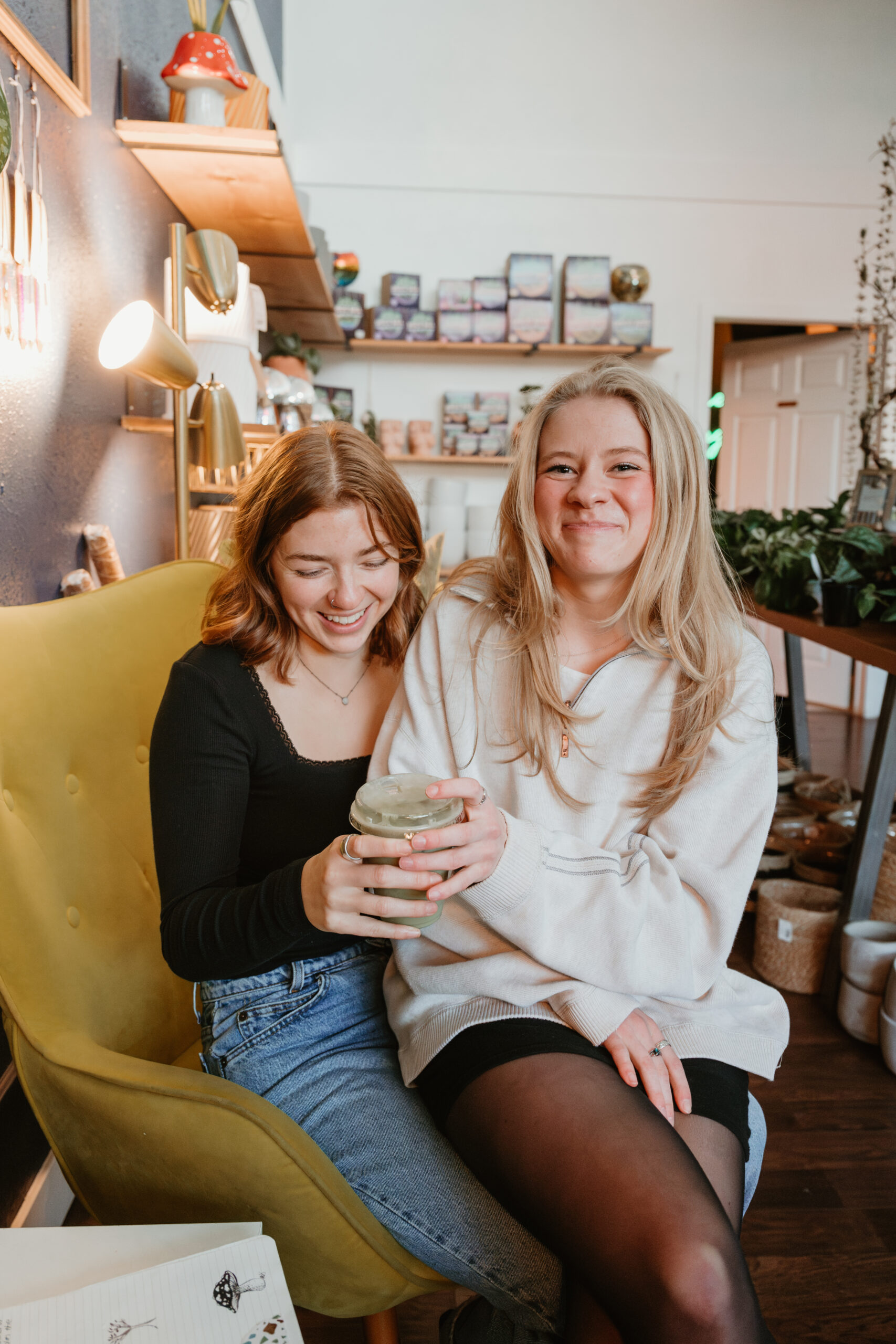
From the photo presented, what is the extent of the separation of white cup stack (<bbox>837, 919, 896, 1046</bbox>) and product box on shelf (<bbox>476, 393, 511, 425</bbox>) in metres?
3.57

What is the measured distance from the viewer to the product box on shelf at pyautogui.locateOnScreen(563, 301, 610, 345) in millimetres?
4809

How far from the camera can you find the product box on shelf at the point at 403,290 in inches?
188

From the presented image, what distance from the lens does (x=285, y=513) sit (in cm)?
106

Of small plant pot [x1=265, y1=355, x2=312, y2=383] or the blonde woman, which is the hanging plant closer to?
the blonde woman

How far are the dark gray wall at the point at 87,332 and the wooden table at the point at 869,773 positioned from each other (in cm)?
142

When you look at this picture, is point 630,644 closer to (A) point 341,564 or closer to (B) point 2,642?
(A) point 341,564

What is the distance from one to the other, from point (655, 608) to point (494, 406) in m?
4.04

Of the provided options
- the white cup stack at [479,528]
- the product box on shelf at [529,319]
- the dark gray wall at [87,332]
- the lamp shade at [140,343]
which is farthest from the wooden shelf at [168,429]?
the product box on shelf at [529,319]

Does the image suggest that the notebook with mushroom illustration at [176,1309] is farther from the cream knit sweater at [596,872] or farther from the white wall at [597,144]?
the white wall at [597,144]

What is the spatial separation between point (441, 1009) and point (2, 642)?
65 centimetres

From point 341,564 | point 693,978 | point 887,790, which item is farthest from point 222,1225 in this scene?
point 887,790

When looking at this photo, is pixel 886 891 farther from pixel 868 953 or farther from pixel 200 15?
pixel 200 15

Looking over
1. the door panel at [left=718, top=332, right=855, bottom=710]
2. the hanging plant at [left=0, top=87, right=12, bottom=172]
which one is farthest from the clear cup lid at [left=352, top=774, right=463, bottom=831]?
the door panel at [left=718, top=332, right=855, bottom=710]

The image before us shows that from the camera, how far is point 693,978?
3.38 feet
